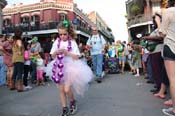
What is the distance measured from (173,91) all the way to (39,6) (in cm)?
3969

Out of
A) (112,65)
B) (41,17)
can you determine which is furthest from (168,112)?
(41,17)

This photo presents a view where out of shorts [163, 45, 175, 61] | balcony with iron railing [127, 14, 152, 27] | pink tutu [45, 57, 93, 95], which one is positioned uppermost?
balcony with iron railing [127, 14, 152, 27]

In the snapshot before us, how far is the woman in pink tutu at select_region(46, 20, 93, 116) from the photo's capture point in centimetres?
581

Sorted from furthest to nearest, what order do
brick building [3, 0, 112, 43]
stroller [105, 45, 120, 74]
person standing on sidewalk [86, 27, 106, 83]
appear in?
brick building [3, 0, 112, 43], stroller [105, 45, 120, 74], person standing on sidewalk [86, 27, 106, 83]

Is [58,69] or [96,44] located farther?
[96,44]

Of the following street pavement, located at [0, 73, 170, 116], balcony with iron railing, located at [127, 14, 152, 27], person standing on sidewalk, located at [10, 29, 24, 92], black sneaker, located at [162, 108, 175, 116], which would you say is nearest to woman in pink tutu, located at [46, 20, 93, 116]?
street pavement, located at [0, 73, 170, 116]

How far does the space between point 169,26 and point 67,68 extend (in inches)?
75.7

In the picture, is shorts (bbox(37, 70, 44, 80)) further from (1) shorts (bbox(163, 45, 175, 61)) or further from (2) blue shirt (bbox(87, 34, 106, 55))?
(1) shorts (bbox(163, 45, 175, 61))

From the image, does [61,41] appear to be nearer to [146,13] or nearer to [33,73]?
[33,73]

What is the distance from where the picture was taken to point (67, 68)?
587 centimetres

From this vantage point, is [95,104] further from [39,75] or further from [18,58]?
[39,75]

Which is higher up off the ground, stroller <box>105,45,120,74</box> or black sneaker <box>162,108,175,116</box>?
stroller <box>105,45,120,74</box>

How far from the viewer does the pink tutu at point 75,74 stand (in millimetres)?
5828

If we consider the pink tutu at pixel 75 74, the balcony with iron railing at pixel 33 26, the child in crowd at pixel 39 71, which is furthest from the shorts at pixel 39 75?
the balcony with iron railing at pixel 33 26
